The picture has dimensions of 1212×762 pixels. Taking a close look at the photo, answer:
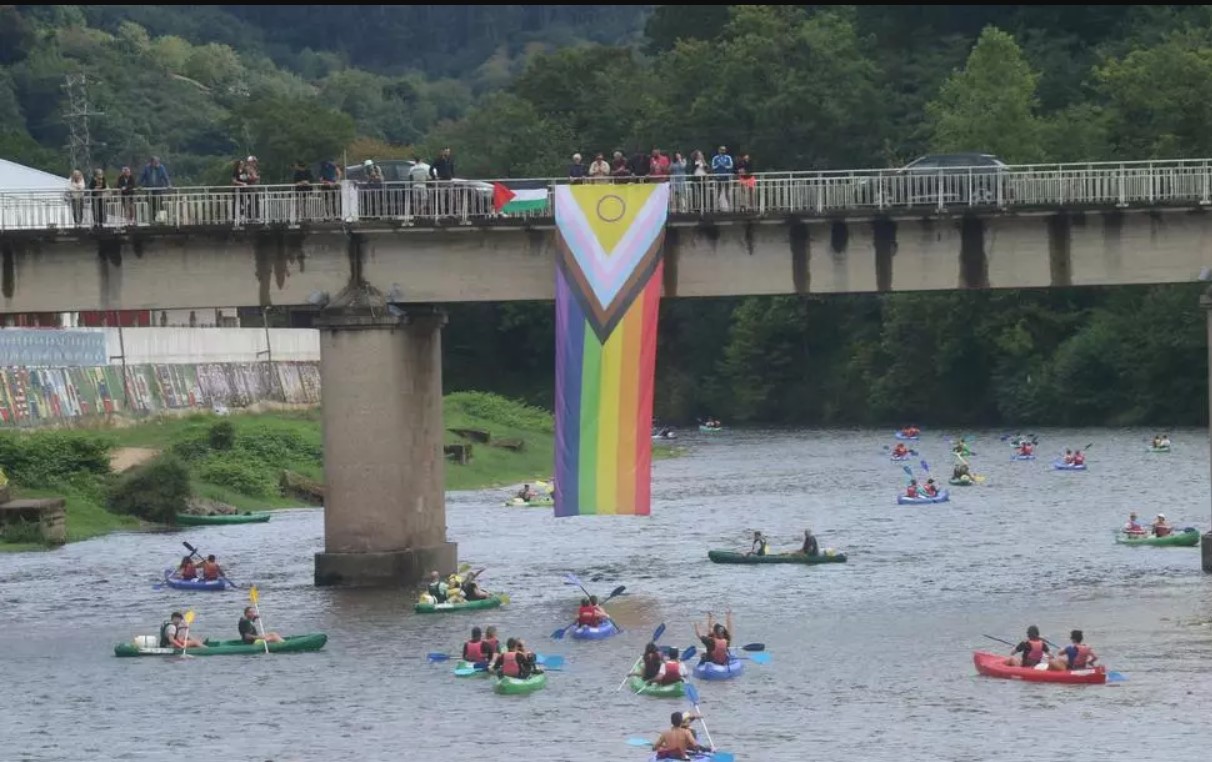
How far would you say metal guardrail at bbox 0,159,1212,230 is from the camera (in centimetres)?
6606

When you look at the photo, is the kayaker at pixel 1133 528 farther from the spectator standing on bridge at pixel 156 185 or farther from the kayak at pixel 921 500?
the spectator standing on bridge at pixel 156 185

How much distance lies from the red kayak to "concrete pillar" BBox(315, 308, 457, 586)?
1693 cm

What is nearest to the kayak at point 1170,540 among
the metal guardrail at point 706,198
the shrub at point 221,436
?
the metal guardrail at point 706,198

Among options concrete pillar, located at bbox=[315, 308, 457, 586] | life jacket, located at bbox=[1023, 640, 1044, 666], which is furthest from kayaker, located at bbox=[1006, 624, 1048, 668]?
concrete pillar, located at bbox=[315, 308, 457, 586]

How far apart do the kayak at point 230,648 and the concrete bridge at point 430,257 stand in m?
5.39

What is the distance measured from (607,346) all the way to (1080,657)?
15.9 m

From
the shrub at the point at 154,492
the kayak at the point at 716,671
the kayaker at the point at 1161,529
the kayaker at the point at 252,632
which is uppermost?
the shrub at the point at 154,492

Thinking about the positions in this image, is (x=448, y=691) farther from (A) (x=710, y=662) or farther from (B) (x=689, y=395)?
(B) (x=689, y=395)

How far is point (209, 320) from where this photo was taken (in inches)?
5566

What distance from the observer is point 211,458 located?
10581cm

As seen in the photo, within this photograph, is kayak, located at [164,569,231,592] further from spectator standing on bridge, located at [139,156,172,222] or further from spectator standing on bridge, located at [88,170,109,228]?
spectator standing on bridge, located at [88,170,109,228]

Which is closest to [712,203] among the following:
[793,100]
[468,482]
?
[468,482]

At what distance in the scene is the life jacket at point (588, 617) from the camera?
62312 millimetres

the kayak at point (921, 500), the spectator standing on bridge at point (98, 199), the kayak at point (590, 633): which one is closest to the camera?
the kayak at point (590, 633)
